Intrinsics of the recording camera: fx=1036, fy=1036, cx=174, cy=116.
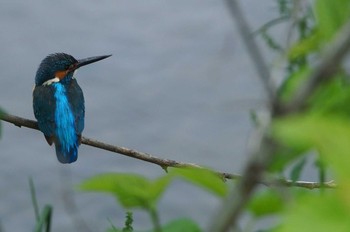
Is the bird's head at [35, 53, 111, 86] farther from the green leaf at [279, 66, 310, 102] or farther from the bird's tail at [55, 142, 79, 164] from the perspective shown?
the green leaf at [279, 66, 310, 102]

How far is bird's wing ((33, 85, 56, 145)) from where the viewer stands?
2219 millimetres

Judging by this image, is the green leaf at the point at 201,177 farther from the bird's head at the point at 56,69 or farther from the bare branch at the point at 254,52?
the bird's head at the point at 56,69

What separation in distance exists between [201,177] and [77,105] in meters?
1.93

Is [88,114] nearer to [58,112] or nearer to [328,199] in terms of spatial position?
[58,112]

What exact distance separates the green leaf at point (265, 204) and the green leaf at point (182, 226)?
0.08 meters

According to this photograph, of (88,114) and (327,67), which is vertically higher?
(88,114)

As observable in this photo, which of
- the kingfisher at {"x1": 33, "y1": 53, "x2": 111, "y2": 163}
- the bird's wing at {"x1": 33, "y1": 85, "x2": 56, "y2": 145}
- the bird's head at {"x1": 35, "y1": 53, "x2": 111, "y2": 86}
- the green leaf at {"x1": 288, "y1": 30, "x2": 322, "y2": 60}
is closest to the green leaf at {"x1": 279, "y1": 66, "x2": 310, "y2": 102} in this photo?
the green leaf at {"x1": 288, "y1": 30, "x2": 322, "y2": 60}

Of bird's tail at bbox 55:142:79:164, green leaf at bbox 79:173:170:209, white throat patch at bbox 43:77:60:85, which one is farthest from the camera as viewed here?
white throat patch at bbox 43:77:60:85

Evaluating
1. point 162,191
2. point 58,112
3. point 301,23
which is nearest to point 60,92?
point 58,112

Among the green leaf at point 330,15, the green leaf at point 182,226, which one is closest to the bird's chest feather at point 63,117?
the green leaf at point 182,226

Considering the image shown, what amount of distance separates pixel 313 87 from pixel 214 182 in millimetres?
94

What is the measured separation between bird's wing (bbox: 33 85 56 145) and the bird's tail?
0.14ft

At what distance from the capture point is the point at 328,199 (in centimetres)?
41

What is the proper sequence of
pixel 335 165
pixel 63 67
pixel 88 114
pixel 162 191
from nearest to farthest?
pixel 335 165, pixel 162 191, pixel 63 67, pixel 88 114
